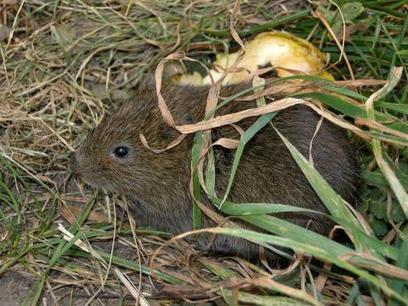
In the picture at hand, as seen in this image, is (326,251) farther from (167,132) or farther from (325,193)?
(167,132)

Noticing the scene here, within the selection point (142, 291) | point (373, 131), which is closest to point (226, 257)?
point (142, 291)

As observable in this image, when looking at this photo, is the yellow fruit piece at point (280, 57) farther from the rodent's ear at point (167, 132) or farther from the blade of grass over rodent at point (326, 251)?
the blade of grass over rodent at point (326, 251)

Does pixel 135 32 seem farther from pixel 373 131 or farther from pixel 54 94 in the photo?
pixel 373 131

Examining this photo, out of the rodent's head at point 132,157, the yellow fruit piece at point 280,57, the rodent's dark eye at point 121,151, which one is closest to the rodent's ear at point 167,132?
the rodent's head at point 132,157

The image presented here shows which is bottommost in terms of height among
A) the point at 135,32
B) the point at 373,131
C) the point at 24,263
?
the point at 24,263

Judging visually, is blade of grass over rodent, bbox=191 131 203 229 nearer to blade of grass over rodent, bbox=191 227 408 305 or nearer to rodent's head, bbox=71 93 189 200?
rodent's head, bbox=71 93 189 200

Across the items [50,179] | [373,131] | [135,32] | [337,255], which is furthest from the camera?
[135,32]

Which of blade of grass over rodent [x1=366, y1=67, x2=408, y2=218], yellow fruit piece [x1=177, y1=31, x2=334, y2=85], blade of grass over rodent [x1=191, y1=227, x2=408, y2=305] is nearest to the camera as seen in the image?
blade of grass over rodent [x1=191, y1=227, x2=408, y2=305]

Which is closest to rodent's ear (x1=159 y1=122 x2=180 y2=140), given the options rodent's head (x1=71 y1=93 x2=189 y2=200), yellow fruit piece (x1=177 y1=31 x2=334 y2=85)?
rodent's head (x1=71 y1=93 x2=189 y2=200)
